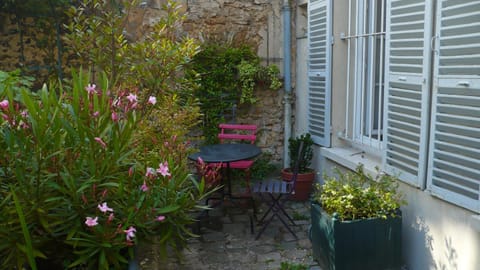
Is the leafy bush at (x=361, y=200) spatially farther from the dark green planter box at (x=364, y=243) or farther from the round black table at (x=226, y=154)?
the round black table at (x=226, y=154)

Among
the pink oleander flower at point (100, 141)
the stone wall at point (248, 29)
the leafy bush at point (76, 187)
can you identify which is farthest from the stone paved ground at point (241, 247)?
the stone wall at point (248, 29)

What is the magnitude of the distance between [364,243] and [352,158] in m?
1.47

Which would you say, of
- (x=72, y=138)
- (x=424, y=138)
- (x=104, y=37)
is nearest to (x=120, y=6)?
(x=104, y=37)

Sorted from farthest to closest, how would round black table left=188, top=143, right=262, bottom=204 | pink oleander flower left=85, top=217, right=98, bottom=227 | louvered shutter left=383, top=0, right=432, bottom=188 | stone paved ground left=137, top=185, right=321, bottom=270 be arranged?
round black table left=188, top=143, right=262, bottom=204 < stone paved ground left=137, top=185, right=321, bottom=270 < louvered shutter left=383, top=0, right=432, bottom=188 < pink oleander flower left=85, top=217, right=98, bottom=227

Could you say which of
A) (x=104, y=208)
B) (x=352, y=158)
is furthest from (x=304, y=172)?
(x=104, y=208)

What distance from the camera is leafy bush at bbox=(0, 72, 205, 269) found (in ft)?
7.48

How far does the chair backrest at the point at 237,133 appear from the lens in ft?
19.2

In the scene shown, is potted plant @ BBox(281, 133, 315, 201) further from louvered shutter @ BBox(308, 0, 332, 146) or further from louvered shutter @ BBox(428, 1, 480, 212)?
louvered shutter @ BBox(428, 1, 480, 212)

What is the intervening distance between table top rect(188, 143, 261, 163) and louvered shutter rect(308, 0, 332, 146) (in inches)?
37.5

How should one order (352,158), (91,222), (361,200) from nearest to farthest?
(91,222) → (361,200) → (352,158)

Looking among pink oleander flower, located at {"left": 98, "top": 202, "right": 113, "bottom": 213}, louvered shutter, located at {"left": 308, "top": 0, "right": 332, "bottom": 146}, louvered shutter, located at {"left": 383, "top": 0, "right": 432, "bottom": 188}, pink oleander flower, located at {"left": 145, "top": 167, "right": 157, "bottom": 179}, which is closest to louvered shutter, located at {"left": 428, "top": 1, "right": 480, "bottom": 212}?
louvered shutter, located at {"left": 383, "top": 0, "right": 432, "bottom": 188}

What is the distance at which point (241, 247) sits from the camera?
14.3 ft

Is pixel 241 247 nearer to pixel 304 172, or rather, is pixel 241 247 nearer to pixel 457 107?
pixel 304 172

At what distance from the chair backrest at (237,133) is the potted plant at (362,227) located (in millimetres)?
2345
